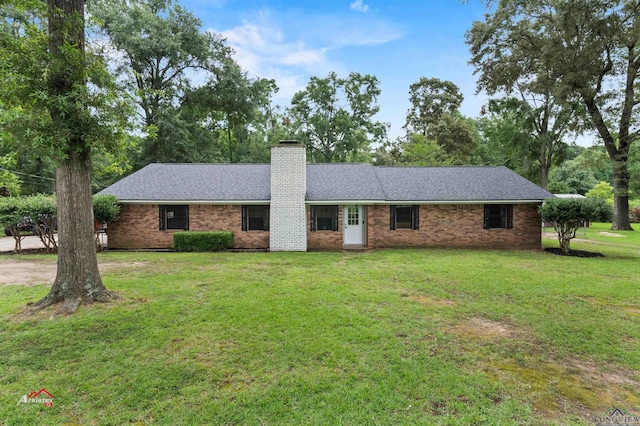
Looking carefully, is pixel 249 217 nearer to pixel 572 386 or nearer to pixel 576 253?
pixel 572 386

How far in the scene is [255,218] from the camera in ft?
45.2

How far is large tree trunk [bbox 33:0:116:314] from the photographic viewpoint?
203 inches

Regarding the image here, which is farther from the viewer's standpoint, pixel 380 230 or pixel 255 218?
pixel 380 230

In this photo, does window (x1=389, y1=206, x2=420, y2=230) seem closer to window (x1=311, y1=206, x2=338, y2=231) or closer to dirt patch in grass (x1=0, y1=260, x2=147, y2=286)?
window (x1=311, y1=206, x2=338, y2=231)

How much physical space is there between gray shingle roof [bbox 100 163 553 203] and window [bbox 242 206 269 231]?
506 millimetres

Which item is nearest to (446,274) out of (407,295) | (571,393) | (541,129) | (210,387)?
(407,295)

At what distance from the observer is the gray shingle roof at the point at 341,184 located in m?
13.6

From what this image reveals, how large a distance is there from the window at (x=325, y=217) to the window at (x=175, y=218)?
18.0 ft

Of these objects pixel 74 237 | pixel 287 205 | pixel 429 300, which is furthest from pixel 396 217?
pixel 74 237

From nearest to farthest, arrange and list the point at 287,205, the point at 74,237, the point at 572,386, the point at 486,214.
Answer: the point at 572,386 → the point at 74,237 → the point at 287,205 → the point at 486,214

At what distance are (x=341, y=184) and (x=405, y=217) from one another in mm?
3260

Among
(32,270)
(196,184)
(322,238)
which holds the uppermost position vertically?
(196,184)

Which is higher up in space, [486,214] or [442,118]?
[442,118]

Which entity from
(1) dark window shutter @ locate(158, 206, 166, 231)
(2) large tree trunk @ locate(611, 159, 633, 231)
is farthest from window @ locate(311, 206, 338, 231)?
(2) large tree trunk @ locate(611, 159, 633, 231)
